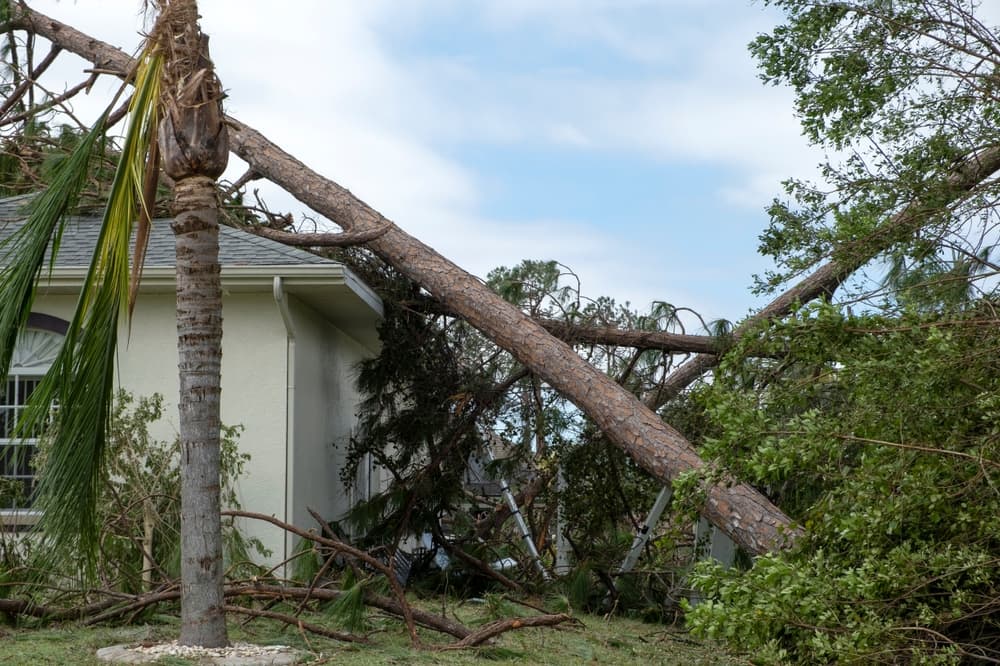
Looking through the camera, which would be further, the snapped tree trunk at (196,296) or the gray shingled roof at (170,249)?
the gray shingled roof at (170,249)

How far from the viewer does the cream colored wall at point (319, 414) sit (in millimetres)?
10484

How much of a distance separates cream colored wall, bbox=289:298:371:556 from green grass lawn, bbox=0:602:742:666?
2788 mm

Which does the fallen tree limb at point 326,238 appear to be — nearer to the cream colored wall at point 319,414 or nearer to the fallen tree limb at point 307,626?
the cream colored wall at point 319,414

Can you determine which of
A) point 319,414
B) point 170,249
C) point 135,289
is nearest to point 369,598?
point 135,289

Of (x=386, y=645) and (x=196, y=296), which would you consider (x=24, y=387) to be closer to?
(x=196, y=296)

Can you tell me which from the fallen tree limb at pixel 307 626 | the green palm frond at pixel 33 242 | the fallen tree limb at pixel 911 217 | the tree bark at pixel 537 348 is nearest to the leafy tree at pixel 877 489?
the fallen tree limb at pixel 911 217

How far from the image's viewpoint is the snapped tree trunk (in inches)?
237

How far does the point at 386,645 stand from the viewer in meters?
6.85

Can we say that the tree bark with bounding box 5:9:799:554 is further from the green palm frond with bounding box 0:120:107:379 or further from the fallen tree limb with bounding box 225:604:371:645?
the fallen tree limb with bounding box 225:604:371:645

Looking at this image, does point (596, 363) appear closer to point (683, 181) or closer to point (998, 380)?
point (683, 181)

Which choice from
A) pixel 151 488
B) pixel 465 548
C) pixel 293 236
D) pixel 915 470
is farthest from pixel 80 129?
pixel 915 470

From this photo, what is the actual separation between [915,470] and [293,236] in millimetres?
6810

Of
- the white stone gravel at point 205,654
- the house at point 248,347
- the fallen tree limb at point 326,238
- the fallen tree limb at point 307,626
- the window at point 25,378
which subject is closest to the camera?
the white stone gravel at point 205,654

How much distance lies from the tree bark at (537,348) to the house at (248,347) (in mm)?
695
